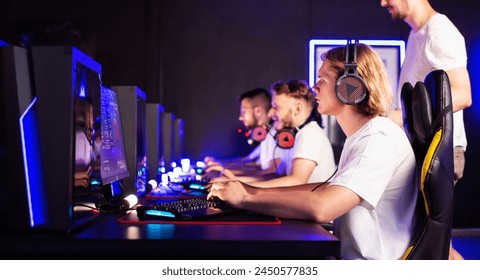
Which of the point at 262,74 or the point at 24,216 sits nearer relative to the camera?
the point at 24,216

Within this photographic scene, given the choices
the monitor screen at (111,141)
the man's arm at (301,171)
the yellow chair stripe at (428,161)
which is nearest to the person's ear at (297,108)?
the man's arm at (301,171)

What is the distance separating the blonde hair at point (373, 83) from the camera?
66.6 inches

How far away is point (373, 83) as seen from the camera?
1699 mm

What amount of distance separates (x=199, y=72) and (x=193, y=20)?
50 centimetres

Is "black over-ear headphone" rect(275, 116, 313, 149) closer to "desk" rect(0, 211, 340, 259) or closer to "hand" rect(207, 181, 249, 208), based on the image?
"hand" rect(207, 181, 249, 208)

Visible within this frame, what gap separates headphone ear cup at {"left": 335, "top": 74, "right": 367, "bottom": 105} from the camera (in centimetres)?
167

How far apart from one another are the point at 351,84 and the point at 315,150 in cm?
136

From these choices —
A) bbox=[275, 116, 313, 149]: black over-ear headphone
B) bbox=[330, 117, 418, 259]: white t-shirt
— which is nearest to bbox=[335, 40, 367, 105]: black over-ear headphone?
bbox=[330, 117, 418, 259]: white t-shirt

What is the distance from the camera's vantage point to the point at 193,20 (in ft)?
17.0

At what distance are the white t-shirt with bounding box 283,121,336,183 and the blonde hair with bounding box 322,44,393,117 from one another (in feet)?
4.21
